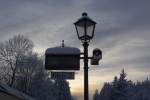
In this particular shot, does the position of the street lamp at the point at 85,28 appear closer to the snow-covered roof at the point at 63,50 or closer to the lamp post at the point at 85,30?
the lamp post at the point at 85,30

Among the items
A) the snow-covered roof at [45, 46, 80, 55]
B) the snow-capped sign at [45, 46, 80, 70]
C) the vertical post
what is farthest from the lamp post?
the snow-covered roof at [45, 46, 80, 55]

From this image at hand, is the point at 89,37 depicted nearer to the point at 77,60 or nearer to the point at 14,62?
the point at 77,60

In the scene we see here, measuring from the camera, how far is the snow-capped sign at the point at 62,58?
511 inches

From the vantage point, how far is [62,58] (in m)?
13.1

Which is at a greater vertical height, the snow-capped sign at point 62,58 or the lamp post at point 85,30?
the lamp post at point 85,30

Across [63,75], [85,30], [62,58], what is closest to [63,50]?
[62,58]

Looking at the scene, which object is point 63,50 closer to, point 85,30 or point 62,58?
point 62,58

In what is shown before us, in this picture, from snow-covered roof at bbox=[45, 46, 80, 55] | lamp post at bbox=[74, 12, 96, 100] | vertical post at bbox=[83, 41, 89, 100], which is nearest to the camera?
lamp post at bbox=[74, 12, 96, 100]

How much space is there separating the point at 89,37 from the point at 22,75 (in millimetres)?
73682

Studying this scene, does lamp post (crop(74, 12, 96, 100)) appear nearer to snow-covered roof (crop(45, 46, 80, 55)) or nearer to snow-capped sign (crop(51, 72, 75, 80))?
snow-covered roof (crop(45, 46, 80, 55))

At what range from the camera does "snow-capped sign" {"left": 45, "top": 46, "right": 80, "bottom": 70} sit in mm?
12984

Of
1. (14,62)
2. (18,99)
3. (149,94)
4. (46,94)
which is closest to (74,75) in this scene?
(18,99)

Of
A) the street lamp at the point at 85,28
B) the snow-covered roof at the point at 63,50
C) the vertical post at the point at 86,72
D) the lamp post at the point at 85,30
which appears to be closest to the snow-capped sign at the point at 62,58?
the snow-covered roof at the point at 63,50

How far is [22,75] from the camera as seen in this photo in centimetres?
8550
